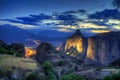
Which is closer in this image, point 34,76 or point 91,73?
point 34,76

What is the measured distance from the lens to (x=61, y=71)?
511ft

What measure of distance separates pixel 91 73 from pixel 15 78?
28.1 metres

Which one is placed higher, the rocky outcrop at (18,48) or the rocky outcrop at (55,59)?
the rocky outcrop at (18,48)

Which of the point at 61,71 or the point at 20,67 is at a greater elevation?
the point at 20,67

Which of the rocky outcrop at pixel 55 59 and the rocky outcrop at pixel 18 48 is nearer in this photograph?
the rocky outcrop at pixel 55 59

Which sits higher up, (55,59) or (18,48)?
(18,48)

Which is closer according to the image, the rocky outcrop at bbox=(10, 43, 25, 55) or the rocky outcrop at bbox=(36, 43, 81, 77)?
the rocky outcrop at bbox=(36, 43, 81, 77)

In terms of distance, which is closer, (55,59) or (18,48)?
(55,59)

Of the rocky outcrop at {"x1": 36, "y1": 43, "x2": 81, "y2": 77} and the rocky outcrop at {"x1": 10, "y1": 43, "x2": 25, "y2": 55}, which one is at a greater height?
the rocky outcrop at {"x1": 10, "y1": 43, "x2": 25, "y2": 55}

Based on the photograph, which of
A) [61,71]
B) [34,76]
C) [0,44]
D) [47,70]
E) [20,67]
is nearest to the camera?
[34,76]

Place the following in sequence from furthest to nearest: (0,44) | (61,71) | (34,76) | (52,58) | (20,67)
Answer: (0,44) → (52,58) → (61,71) → (20,67) → (34,76)

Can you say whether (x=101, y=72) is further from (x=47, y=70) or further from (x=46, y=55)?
(x=46, y=55)

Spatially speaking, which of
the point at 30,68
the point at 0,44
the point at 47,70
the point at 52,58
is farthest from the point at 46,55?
the point at 30,68

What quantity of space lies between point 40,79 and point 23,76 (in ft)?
24.5
